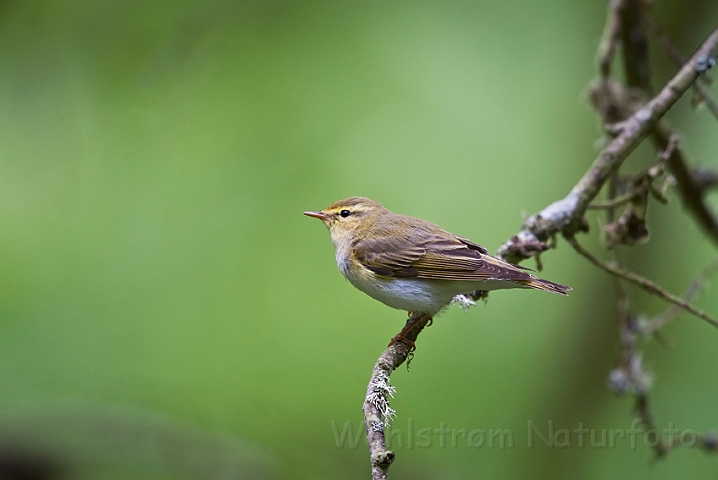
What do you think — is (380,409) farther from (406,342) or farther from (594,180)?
(594,180)

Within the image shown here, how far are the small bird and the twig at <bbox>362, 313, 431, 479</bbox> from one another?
0.82ft

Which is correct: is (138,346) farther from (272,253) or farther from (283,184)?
(283,184)

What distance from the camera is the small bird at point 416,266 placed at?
2881mm

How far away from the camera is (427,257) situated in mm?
Result: 3248

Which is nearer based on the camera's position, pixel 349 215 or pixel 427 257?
pixel 427 257

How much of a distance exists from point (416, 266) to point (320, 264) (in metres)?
1.94

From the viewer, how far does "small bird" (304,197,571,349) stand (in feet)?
9.45

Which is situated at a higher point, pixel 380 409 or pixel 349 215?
pixel 349 215

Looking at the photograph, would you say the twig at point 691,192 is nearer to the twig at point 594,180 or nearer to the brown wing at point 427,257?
the twig at point 594,180

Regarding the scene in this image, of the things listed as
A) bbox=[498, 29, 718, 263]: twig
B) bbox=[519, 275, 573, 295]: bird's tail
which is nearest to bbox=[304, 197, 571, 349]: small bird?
bbox=[519, 275, 573, 295]: bird's tail

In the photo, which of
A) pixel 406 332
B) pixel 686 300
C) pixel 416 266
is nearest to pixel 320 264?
pixel 416 266

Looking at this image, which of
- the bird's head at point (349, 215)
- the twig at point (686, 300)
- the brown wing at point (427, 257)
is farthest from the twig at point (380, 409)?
the twig at point (686, 300)

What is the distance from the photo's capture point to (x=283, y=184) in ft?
16.1

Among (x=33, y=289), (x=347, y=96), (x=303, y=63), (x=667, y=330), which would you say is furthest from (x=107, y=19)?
(x=667, y=330)
